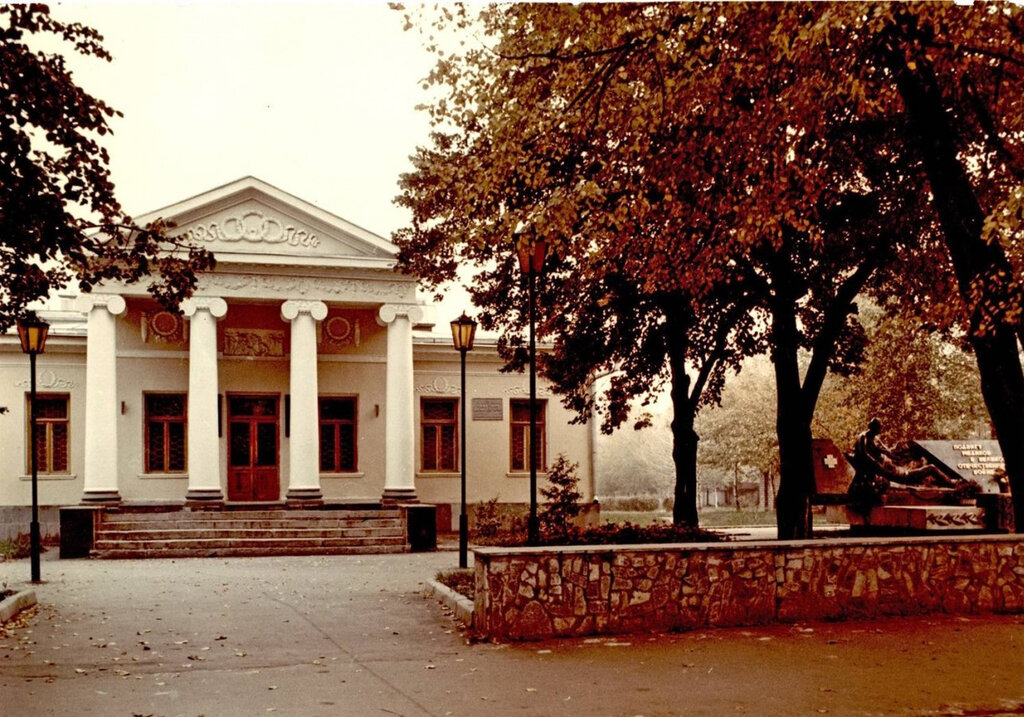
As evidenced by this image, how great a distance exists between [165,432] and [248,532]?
23.1 ft

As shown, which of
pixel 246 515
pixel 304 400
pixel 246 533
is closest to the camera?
pixel 246 533

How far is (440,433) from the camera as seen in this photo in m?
33.6

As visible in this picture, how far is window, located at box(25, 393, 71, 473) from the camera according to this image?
101 ft

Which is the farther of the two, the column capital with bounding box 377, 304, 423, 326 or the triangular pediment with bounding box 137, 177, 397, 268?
the column capital with bounding box 377, 304, 423, 326

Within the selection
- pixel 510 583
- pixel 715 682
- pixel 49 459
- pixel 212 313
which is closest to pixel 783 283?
pixel 510 583

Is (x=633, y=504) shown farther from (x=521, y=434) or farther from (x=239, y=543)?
(x=239, y=543)

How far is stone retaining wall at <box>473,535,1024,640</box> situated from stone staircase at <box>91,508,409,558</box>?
14.0m

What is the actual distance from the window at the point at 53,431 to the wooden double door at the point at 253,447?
15.0ft

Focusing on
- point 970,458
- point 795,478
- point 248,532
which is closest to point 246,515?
point 248,532

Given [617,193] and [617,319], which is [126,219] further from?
[617,319]

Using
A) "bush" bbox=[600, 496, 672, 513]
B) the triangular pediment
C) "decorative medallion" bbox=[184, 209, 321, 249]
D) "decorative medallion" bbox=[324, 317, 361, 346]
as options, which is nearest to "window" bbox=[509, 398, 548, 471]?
"decorative medallion" bbox=[324, 317, 361, 346]

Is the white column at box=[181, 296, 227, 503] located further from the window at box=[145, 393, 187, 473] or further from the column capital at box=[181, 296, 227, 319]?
the window at box=[145, 393, 187, 473]

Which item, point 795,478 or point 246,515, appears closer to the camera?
point 795,478

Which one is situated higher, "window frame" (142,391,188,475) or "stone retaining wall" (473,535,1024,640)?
"window frame" (142,391,188,475)
